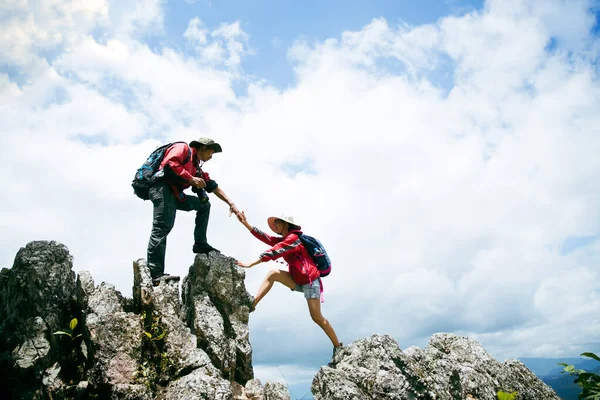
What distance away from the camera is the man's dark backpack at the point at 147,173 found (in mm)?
13195

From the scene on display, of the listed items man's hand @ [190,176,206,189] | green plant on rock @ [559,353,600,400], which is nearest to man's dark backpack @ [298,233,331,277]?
man's hand @ [190,176,206,189]

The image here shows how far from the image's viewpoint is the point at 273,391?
1122 cm

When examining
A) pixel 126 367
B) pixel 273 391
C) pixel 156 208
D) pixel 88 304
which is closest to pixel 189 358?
pixel 126 367

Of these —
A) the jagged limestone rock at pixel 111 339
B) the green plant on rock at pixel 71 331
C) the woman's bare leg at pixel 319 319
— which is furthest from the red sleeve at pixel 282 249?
the green plant on rock at pixel 71 331

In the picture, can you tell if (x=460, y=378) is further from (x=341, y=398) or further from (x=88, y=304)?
(x=88, y=304)

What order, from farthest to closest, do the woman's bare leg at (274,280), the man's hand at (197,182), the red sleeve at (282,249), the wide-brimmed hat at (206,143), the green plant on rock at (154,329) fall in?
the wide-brimmed hat at (206,143) < the woman's bare leg at (274,280) < the man's hand at (197,182) < the red sleeve at (282,249) < the green plant on rock at (154,329)

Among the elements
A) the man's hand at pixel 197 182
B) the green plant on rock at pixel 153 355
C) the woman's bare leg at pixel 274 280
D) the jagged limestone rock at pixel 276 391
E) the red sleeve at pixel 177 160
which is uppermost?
the red sleeve at pixel 177 160

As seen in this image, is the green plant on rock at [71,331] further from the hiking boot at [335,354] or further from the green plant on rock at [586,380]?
the green plant on rock at [586,380]

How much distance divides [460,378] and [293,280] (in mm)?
5586

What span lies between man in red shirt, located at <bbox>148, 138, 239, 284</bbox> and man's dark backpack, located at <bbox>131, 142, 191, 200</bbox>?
0.21m

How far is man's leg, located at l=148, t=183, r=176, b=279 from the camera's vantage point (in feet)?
41.2

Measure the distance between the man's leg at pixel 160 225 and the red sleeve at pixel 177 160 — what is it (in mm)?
730

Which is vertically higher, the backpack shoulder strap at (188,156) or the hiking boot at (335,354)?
the backpack shoulder strap at (188,156)

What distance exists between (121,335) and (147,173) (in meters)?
5.03
